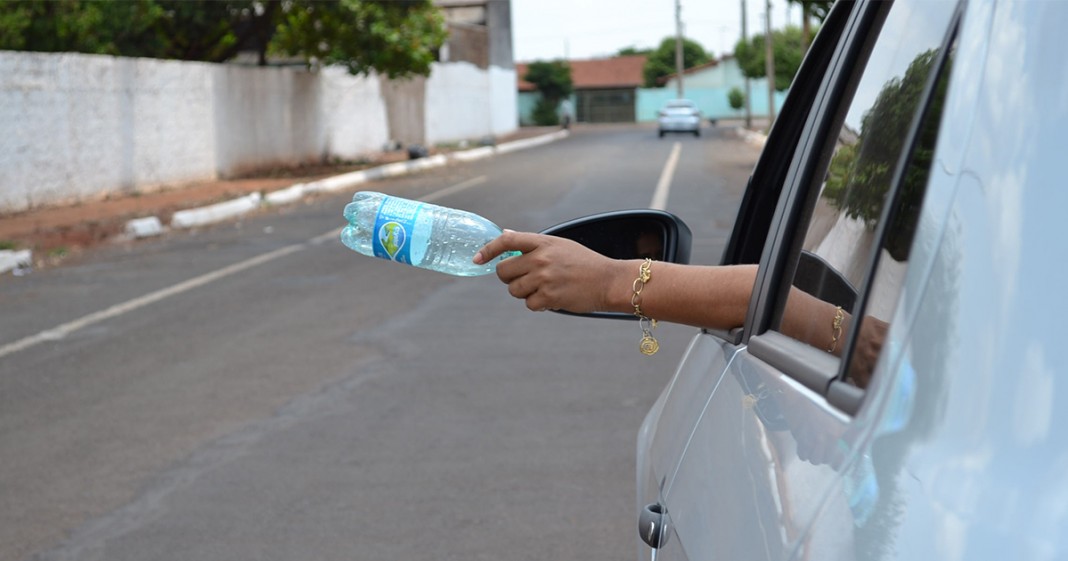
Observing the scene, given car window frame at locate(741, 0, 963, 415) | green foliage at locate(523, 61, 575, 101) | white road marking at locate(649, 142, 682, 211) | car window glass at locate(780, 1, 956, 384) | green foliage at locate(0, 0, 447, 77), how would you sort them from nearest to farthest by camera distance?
car window glass at locate(780, 1, 956, 384)
car window frame at locate(741, 0, 963, 415)
white road marking at locate(649, 142, 682, 211)
green foliage at locate(0, 0, 447, 77)
green foliage at locate(523, 61, 575, 101)

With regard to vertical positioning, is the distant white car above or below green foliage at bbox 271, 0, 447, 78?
below

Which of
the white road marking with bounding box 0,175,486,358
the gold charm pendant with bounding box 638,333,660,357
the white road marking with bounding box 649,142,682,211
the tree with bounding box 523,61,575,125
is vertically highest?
the tree with bounding box 523,61,575,125

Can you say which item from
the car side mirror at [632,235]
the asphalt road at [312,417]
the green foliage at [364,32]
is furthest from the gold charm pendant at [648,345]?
the green foliage at [364,32]

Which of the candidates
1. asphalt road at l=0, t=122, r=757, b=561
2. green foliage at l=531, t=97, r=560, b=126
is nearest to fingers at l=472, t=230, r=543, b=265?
asphalt road at l=0, t=122, r=757, b=561

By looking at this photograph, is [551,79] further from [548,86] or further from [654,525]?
[654,525]

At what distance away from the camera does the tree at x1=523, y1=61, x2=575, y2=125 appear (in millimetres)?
83188

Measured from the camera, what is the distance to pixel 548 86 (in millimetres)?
84500

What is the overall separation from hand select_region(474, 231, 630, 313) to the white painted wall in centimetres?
1712

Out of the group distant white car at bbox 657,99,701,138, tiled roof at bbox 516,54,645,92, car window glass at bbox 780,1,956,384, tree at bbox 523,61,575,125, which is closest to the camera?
car window glass at bbox 780,1,956,384

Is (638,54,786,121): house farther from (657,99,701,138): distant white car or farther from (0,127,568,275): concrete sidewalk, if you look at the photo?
(0,127,568,275): concrete sidewalk

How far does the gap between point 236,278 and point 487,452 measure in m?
6.40

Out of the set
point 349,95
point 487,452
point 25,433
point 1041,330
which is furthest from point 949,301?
point 349,95

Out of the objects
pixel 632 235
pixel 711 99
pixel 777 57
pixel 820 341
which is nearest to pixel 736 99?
pixel 711 99

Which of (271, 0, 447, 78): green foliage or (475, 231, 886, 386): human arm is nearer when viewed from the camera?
(475, 231, 886, 386): human arm
